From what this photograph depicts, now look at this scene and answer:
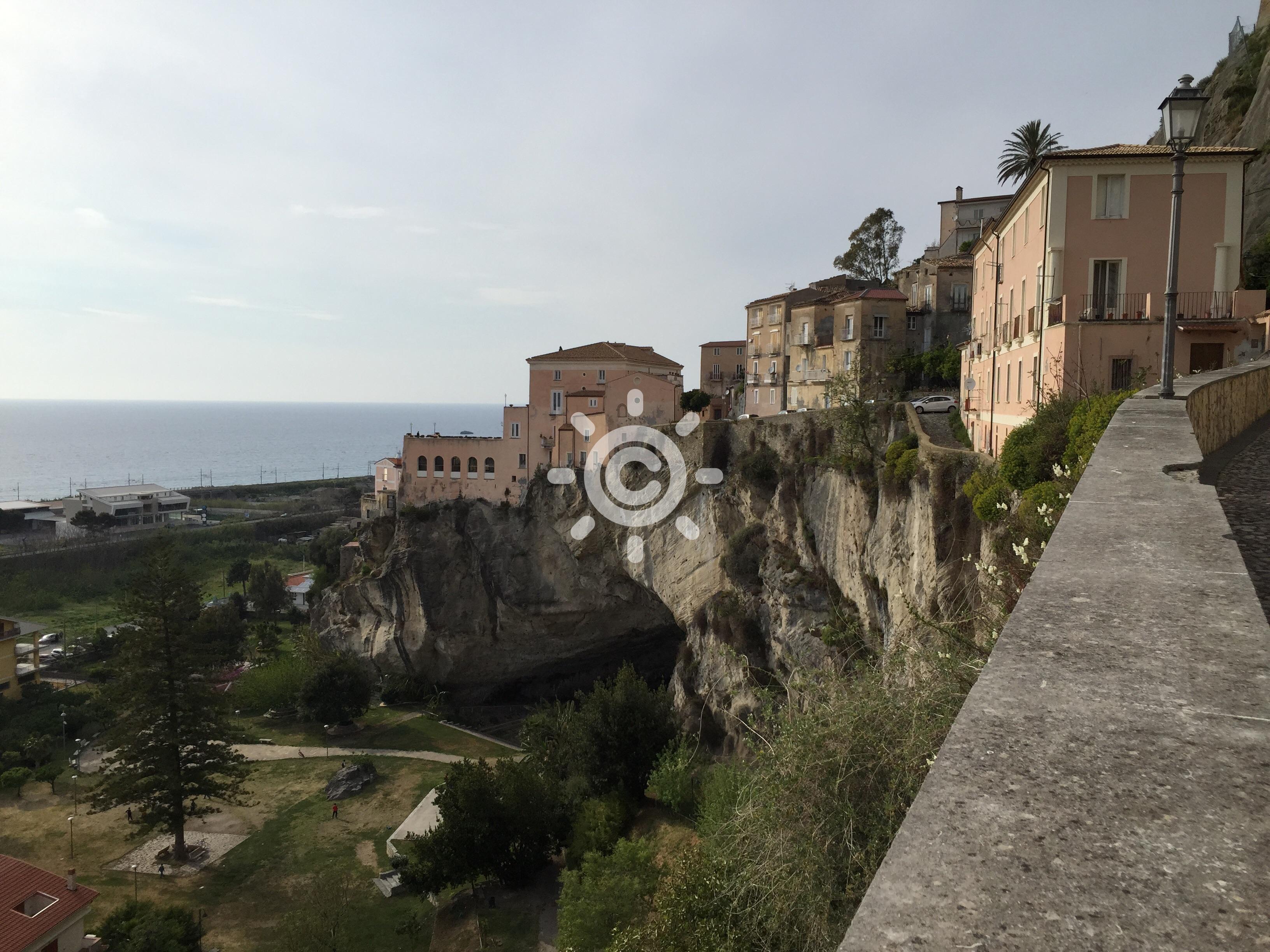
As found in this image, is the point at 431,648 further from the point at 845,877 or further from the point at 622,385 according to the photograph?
the point at 845,877

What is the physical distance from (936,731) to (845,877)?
4.92ft

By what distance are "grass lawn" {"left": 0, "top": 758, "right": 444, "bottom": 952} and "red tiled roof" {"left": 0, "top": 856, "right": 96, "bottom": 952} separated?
3.30 metres

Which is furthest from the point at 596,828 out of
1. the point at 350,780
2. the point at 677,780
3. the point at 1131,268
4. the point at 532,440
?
the point at 532,440

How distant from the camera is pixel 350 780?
35.3 meters

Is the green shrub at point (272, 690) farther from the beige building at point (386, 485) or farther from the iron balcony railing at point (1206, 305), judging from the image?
the iron balcony railing at point (1206, 305)

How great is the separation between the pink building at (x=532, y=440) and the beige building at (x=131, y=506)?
60947mm

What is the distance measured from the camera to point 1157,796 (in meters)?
1.97

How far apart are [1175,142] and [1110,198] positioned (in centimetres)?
1240

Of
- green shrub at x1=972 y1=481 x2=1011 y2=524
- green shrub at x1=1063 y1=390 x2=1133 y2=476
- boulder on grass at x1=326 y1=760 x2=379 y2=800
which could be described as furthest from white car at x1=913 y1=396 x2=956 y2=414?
boulder on grass at x1=326 y1=760 x2=379 y2=800

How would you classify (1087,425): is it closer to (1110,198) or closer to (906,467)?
(1110,198)

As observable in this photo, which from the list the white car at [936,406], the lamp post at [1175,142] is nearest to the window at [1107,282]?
the lamp post at [1175,142]

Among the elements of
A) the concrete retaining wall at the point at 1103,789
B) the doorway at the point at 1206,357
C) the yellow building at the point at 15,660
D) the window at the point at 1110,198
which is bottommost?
the yellow building at the point at 15,660

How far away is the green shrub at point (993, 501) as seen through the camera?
15703 mm

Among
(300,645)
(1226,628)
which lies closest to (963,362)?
(1226,628)
